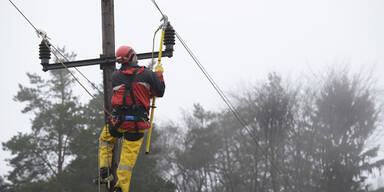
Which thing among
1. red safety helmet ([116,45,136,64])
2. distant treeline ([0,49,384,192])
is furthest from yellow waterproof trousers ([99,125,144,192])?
distant treeline ([0,49,384,192])

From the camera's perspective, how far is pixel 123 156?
487cm

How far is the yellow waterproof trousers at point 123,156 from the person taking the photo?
4.80 m

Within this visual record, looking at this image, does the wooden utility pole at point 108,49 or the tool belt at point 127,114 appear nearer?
the tool belt at point 127,114

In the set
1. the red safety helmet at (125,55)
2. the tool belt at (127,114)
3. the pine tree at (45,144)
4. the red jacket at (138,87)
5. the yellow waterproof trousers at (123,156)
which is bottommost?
the yellow waterproof trousers at (123,156)

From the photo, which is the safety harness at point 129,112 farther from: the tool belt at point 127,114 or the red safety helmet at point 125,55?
the red safety helmet at point 125,55

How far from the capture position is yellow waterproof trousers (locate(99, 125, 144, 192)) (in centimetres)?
480

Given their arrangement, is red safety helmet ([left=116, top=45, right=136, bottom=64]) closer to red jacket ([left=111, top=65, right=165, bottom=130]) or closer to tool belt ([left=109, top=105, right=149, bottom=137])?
red jacket ([left=111, top=65, right=165, bottom=130])

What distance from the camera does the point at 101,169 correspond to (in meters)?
5.20

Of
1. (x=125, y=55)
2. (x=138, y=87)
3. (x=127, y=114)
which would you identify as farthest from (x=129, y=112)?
(x=125, y=55)

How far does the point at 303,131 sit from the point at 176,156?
1175 cm

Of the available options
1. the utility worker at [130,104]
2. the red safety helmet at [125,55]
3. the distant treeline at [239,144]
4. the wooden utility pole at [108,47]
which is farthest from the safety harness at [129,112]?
the distant treeline at [239,144]

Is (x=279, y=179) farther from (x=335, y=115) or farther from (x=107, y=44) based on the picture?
(x=107, y=44)

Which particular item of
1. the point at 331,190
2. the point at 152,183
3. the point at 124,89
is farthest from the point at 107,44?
the point at 331,190

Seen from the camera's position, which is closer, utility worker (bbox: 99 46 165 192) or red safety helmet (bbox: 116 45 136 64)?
utility worker (bbox: 99 46 165 192)
